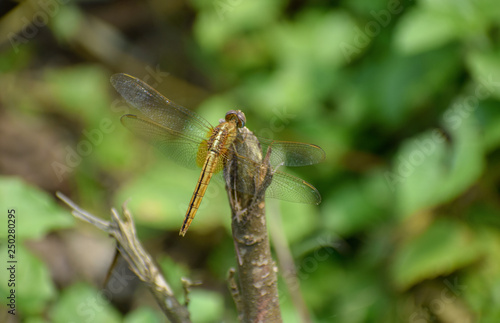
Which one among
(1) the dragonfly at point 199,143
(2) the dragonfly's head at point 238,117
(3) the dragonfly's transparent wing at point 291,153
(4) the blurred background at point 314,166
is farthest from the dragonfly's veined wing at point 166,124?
(4) the blurred background at point 314,166

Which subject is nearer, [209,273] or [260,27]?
[209,273]

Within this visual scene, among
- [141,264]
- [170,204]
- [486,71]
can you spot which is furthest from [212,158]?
[486,71]

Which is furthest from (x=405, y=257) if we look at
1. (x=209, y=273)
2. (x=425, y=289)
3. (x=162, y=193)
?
(x=162, y=193)

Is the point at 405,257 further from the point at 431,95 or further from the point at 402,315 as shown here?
the point at 431,95

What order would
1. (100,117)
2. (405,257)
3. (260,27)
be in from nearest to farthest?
1. (405,257)
2. (260,27)
3. (100,117)

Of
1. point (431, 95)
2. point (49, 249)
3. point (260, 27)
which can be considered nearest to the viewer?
point (431, 95)

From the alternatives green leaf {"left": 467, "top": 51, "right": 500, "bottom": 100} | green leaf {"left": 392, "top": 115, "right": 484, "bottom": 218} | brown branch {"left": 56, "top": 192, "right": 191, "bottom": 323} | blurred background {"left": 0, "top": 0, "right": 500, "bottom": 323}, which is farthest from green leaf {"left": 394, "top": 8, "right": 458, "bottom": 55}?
brown branch {"left": 56, "top": 192, "right": 191, "bottom": 323}

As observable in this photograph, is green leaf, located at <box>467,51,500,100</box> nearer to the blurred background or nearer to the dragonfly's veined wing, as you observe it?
the blurred background
